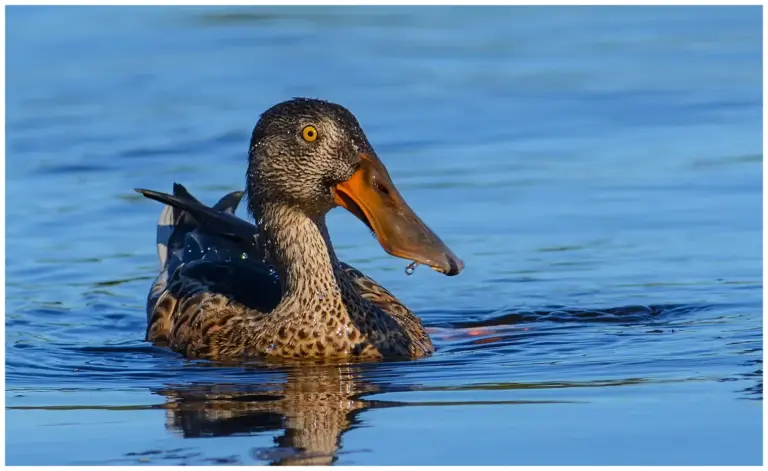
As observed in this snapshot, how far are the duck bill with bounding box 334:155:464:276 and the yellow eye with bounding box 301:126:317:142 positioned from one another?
301 mm

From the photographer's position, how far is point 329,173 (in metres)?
9.56

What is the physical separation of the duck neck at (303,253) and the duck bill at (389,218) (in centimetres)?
40

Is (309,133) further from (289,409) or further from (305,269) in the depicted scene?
(289,409)

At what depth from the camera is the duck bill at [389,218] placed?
29.5 ft

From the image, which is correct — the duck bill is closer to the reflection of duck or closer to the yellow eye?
the yellow eye

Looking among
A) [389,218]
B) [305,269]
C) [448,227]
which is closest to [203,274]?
[305,269]

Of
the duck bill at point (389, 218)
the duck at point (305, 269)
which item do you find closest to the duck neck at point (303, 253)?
the duck at point (305, 269)

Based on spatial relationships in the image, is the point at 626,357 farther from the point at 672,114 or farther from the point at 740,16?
the point at 740,16

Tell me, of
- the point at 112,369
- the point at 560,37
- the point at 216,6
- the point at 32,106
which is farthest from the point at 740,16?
the point at 112,369

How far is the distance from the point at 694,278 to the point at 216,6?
36.6 feet

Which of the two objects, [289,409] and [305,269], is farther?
[305,269]

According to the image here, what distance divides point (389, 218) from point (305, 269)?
90 cm

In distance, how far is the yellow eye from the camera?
964 cm

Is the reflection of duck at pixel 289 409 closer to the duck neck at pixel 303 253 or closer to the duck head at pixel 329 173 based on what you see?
the duck neck at pixel 303 253
